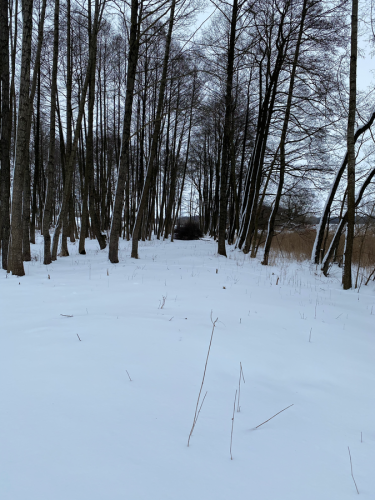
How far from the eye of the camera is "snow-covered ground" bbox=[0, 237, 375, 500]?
111 cm

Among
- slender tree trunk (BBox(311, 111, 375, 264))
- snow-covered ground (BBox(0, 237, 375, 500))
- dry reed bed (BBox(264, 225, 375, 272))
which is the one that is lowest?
snow-covered ground (BBox(0, 237, 375, 500))

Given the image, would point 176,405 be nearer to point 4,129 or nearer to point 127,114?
point 4,129

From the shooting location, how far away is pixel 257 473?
3.87ft

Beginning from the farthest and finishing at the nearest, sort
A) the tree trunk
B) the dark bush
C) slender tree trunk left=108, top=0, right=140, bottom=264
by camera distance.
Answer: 1. the dark bush
2. slender tree trunk left=108, top=0, right=140, bottom=264
3. the tree trunk

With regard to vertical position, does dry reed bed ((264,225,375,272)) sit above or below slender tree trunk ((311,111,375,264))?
below

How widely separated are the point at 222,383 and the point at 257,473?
0.69 m

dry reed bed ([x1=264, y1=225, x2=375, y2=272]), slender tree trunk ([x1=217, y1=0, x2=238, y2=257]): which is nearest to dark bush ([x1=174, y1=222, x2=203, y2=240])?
dry reed bed ([x1=264, y1=225, x2=375, y2=272])

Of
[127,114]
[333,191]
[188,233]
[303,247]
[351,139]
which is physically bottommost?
[303,247]

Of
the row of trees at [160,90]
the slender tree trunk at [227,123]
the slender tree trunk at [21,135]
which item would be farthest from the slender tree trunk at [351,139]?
the slender tree trunk at [21,135]

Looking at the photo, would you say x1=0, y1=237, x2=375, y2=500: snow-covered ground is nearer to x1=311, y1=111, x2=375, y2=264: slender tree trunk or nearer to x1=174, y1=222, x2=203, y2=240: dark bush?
x1=311, y1=111, x2=375, y2=264: slender tree trunk

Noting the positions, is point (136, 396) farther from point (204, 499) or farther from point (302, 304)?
point (302, 304)

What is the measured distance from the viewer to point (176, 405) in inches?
62.4

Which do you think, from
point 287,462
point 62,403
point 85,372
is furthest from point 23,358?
point 287,462

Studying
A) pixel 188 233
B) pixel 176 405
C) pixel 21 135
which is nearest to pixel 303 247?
pixel 188 233
